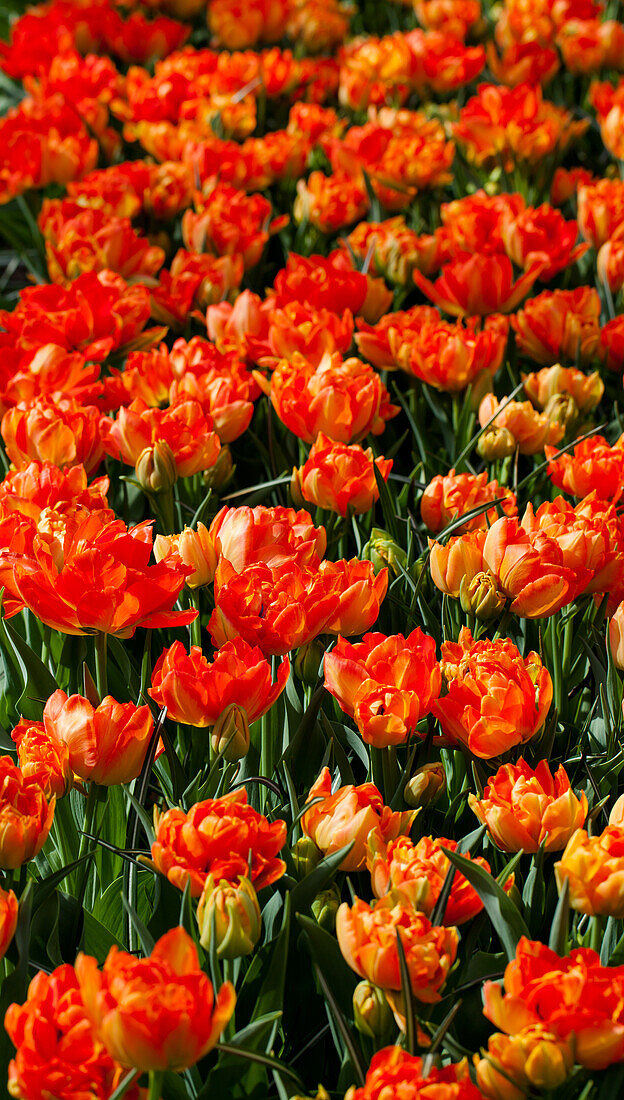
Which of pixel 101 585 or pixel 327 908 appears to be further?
pixel 101 585

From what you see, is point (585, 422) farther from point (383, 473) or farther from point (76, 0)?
point (76, 0)

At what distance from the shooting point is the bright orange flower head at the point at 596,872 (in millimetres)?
791

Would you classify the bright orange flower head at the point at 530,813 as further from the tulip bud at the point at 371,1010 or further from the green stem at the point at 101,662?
the green stem at the point at 101,662

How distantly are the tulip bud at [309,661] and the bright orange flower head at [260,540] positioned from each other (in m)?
0.08

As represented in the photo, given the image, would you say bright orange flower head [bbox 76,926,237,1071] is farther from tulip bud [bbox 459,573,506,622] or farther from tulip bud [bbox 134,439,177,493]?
tulip bud [bbox 134,439,177,493]

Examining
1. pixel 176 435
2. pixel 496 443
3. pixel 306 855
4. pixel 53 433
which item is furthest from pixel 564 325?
pixel 306 855

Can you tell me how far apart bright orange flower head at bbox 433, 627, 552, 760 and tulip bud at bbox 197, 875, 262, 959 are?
10.2 inches

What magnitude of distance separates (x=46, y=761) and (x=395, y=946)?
0.32m

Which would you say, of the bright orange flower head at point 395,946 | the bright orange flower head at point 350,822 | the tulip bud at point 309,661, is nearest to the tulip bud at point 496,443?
the tulip bud at point 309,661

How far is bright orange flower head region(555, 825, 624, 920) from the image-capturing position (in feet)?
2.59

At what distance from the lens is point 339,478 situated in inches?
49.7

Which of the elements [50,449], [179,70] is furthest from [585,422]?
[179,70]

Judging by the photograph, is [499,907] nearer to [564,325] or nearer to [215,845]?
Result: [215,845]

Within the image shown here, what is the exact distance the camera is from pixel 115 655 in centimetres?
120
